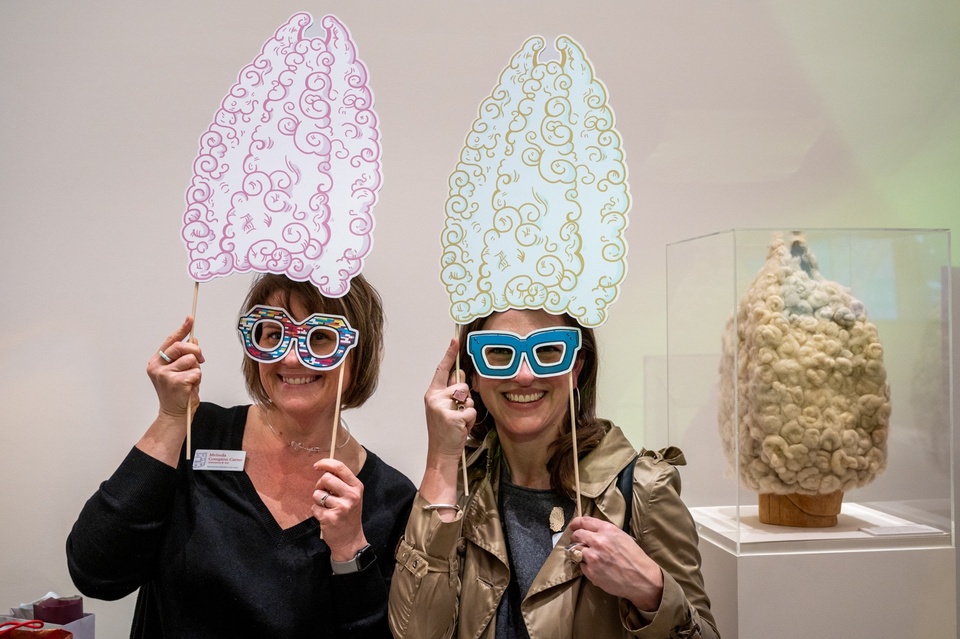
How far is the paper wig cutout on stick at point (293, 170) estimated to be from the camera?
2051 mm

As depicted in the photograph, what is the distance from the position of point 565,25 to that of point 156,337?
1.84 m

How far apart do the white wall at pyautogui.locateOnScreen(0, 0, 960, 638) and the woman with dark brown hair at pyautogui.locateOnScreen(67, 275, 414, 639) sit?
34.3 inches

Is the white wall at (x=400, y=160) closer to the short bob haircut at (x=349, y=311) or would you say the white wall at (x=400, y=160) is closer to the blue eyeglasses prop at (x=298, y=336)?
the short bob haircut at (x=349, y=311)

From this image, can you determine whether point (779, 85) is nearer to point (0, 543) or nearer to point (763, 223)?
point (763, 223)

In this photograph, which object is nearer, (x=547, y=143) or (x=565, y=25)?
(x=547, y=143)

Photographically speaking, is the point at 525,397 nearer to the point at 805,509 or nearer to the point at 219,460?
the point at 219,460

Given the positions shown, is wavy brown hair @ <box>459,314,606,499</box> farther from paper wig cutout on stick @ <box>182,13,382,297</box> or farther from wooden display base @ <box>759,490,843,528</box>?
wooden display base @ <box>759,490,843,528</box>

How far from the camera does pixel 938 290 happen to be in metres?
2.50

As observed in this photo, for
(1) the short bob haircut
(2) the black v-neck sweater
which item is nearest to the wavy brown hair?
(1) the short bob haircut

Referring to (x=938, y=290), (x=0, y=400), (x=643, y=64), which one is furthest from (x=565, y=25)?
(x=0, y=400)

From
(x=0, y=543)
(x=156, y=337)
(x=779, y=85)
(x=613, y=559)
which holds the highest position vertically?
(x=779, y=85)

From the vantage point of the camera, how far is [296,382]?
2074 millimetres

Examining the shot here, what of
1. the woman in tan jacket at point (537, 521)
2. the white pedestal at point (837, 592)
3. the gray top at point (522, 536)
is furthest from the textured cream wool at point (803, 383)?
the gray top at point (522, 536)

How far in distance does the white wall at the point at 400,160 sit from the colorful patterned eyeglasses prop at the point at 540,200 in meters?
0.96
